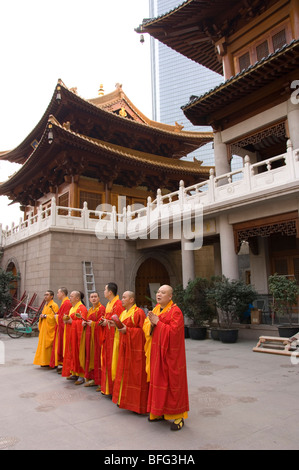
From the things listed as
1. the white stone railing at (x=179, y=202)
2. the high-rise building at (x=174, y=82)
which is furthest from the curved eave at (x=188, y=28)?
the high-rise building at (x=174, y=82)

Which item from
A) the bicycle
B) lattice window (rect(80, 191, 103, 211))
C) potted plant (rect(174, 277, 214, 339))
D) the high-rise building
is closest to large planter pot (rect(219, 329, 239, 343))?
potted plant (rect(174, 277, 214, 339))

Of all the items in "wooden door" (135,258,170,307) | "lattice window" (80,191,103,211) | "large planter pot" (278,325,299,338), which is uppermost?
"lattice window" (80,191,103,211)

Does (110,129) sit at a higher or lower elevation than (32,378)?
higher

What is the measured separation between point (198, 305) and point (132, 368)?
621 centimetres

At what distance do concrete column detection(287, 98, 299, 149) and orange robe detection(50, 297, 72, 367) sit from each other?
26.1ft

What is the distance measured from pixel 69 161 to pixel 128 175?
3254mm

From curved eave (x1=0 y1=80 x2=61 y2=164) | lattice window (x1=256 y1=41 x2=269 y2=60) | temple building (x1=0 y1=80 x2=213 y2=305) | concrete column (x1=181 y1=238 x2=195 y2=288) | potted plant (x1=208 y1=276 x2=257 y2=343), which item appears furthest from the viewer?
curved eave (x1=0 y1=80 x2=61 y2=164)

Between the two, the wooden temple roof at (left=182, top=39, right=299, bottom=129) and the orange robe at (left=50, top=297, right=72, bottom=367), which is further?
the wooden temple roof at (left=182, top=39, right=299, bottom=129)

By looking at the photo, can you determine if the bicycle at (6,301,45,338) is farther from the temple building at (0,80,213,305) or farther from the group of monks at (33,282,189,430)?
the group of monks at (33,282,189,430)

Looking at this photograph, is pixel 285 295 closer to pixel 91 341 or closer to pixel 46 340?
pixel 91 341

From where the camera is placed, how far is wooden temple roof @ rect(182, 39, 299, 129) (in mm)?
9742

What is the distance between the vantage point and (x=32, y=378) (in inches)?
240
